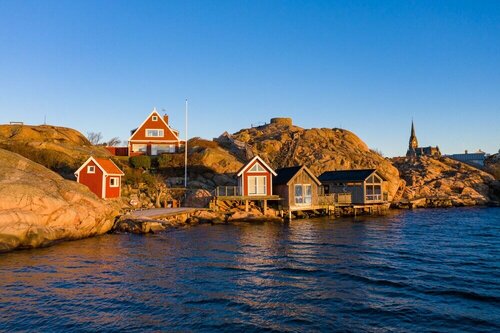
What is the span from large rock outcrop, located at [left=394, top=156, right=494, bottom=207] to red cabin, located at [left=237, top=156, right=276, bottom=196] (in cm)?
3571

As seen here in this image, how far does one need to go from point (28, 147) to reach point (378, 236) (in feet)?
151

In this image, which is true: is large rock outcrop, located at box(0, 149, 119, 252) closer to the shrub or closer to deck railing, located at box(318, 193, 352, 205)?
the shrub

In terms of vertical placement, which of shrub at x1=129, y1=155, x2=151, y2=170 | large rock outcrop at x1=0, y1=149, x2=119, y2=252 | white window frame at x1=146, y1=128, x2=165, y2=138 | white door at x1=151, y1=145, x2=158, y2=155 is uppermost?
white window frame at x1=146, y1=128, x2=165, y2=138

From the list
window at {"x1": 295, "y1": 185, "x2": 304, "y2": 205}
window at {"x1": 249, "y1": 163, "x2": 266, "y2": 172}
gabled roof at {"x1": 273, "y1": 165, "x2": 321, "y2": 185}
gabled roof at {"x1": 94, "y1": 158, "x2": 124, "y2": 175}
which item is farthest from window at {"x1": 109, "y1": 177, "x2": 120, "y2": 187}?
window at {"x1": 295, "y1": 185, "x2": 304, "y2": 205}

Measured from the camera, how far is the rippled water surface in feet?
45.1

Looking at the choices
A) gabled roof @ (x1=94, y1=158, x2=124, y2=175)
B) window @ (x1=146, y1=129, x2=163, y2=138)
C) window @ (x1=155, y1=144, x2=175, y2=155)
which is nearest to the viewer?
gabled roof @ (x1=94, y1=158, x2=124, y2=175)

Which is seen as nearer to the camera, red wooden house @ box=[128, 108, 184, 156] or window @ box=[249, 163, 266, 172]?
window @ box=[249, 163, 266, 172]

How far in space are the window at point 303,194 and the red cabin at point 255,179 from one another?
3.45 meters

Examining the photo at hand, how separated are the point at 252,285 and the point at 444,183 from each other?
68748mm

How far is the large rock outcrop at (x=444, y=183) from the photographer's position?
70.5 m

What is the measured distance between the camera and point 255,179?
46094 millimetres

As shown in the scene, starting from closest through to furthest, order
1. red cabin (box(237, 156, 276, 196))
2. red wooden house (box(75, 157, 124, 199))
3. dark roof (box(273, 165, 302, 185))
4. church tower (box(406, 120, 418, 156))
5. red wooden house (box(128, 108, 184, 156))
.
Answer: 1. red wooden house (box(75, 157, 124, 199))
2. red cabin (box(237, 156, 276, 196))
3. dark roof (box(273, 165, 302, 185))
4. red wooden house (box(128, 108, 184, 156))
5. church tower (box(406, 120, 418, 156))

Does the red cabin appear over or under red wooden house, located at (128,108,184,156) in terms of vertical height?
under

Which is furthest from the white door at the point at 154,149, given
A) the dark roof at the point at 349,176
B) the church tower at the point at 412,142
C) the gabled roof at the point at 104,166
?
the church tower at the point at 412,142
